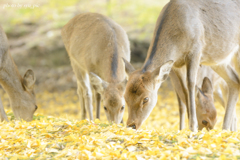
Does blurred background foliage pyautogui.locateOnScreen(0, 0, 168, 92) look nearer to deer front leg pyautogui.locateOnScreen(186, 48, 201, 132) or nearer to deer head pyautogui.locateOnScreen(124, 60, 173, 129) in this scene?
deer front leg pyautogui.locateOnScreen(186, 48, 201, 132)

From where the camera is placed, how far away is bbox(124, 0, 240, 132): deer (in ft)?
14.9

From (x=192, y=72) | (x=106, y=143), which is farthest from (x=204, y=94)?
(x=106, y=143)

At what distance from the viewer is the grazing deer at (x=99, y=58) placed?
5.54 meters

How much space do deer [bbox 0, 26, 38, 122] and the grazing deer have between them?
4.09 feet

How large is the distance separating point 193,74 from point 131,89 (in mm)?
1213

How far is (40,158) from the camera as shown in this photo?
11.7ft

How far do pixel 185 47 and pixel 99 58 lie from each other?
84.9 inches

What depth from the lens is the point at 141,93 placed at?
4508mm

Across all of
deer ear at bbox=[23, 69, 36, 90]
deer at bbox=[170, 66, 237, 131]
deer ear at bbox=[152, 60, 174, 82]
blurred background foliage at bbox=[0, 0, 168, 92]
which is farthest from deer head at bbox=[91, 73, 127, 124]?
blurred background foliage at bbox=[0, 0, 168, 92]

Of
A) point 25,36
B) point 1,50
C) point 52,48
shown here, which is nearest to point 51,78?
point 52,48

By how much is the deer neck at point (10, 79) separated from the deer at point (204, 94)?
130 inches

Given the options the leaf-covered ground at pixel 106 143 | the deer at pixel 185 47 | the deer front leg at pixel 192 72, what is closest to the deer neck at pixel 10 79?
the leaf-covered ground at pixel 106 143

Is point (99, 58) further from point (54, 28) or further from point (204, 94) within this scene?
point (54, 28)

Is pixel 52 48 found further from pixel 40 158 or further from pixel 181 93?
pixel 40 158
